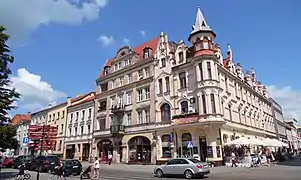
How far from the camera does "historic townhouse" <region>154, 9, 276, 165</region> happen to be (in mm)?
30297

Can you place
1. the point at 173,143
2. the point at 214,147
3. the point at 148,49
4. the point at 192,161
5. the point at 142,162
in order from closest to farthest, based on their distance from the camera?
the point at 192,161
the point at 214,147
the point at 173,143
the point at 142,162
the point at 148,49

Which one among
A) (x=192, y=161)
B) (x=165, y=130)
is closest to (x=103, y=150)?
(x=165, y=130)

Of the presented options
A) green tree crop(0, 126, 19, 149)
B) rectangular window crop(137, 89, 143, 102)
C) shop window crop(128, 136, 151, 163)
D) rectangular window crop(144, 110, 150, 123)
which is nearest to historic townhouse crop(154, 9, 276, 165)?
rectangular window crop(144, 110, 150, 123)

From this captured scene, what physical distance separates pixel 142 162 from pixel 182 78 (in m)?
13.0

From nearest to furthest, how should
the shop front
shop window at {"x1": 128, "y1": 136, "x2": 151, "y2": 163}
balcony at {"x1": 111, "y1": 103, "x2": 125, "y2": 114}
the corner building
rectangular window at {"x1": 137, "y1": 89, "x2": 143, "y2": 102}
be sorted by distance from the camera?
the corner building
shop window at {"x1": 128, "y1": 136, "x2": 151, "y2": 163}
rectangular window at {"x1": 137, "y1": 89, "x2": 143, "y2": 102}
balcony at {"x1": 111, "y1": 103, "x2": 125, "y2": 114}
the shop front

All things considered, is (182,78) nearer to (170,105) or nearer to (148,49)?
(170,105)

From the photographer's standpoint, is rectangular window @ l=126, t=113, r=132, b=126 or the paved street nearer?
the paved street

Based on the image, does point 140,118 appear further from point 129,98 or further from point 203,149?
point 203,149

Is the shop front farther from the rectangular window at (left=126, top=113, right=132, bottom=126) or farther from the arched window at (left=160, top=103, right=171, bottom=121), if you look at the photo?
the arched window at (left=160, top=103, right=171, bottom=121)

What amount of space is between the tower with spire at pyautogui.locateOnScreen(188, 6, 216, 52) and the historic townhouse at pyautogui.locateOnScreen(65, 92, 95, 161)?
2309cm

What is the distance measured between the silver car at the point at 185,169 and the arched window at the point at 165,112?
1409cm

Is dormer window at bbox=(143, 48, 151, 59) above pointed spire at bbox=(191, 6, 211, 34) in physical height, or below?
below

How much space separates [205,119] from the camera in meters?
30.0

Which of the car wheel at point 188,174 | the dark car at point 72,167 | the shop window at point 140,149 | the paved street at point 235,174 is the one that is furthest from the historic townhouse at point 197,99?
the dark car at point 72,167
